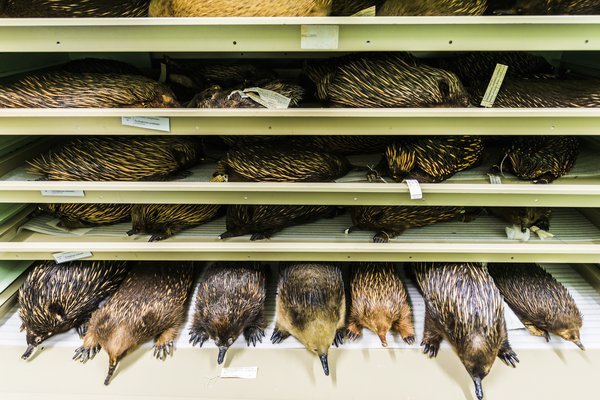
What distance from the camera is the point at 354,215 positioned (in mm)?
1546

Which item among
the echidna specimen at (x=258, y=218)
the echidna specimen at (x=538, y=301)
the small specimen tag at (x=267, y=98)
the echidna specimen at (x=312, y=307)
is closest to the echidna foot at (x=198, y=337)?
the echidna specimen at (x=312, y=307)

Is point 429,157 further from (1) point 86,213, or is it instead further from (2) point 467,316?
(1) point 86,213

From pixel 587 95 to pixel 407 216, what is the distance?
775mm

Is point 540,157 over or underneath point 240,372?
over

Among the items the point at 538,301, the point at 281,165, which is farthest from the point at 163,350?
the point at 538,301

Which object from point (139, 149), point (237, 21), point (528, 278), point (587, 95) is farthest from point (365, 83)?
point (528, 278)

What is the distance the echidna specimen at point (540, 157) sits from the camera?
1.35m

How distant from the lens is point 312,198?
1.28 metres

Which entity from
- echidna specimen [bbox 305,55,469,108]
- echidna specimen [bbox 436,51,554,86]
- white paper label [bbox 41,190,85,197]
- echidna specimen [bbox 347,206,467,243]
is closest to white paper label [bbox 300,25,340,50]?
echidna specimen [bbox 305,55,469,108]

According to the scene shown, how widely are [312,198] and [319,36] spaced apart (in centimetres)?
54

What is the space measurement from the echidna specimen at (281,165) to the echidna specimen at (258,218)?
140 mm

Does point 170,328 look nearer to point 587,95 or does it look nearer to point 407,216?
point 407,216

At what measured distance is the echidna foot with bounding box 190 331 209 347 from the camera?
4.88ft

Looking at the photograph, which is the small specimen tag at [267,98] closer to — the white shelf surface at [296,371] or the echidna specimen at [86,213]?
the echidna specimen at [86,213]
